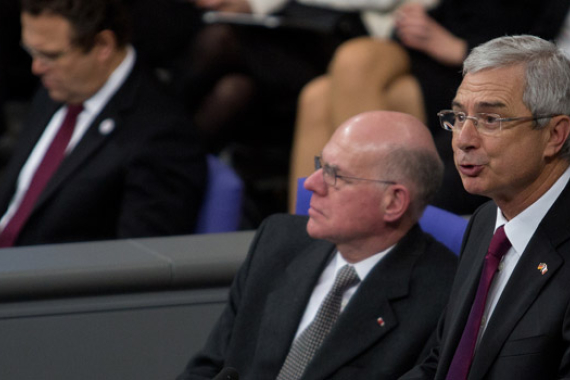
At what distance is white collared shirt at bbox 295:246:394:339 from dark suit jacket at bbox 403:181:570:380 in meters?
0.46

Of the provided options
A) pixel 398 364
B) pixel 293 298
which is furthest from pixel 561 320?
pixel 293 298

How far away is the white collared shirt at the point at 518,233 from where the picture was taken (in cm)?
216

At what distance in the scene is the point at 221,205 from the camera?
355 cm

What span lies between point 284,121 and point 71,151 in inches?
58.9

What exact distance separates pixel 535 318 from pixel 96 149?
193 centimetres

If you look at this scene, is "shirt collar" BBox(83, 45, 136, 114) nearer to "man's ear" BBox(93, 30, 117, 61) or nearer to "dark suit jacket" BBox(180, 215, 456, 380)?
"man's ear" BBox(93, 30, 117, 61)

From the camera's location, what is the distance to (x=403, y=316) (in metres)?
2.56

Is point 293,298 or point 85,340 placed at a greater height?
point 293,298

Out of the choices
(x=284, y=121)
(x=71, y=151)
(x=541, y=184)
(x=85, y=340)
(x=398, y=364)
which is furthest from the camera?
(x=284, y=121)

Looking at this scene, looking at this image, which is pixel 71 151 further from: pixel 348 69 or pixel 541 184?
pixel 541 184

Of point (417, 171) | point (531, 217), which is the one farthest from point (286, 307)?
point (531, 217)

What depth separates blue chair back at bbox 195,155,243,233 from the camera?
3531mm

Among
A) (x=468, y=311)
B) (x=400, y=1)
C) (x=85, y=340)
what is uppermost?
(x=468, y=311)

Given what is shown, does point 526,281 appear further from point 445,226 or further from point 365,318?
point 445,226
